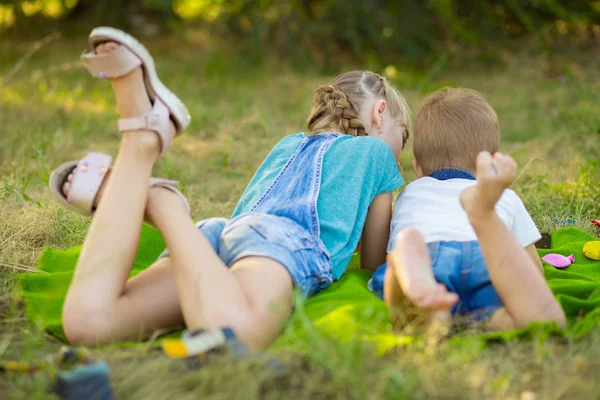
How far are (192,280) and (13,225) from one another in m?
1.33

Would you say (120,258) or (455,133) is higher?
(455,133)

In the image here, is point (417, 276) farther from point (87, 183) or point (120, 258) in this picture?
point (87, 183)

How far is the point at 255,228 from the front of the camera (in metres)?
2.23

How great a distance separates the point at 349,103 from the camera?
278 cm

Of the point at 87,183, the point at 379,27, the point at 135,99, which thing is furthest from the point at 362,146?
the point at 379,27

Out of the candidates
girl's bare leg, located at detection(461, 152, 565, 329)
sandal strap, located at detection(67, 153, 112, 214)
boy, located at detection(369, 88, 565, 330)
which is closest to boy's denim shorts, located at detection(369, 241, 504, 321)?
boy, located at detection(369, 88, 565, 330)

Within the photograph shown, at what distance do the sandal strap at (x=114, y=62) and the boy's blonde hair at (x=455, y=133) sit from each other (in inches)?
40.5

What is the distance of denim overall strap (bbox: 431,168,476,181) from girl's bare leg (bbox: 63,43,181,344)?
0.95 meters

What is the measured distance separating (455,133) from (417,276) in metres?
0.74

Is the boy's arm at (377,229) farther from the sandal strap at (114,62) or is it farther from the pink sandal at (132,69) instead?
the sandal strap at (114,62)

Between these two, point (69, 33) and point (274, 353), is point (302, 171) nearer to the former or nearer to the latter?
point (274, 353)

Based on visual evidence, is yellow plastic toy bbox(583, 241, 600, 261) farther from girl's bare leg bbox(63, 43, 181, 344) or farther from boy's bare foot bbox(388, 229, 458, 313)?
girl's bare leg bbox(63, 43, 181, 344)

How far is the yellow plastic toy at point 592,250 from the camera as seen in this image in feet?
9.07

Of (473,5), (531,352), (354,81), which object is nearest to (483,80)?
(473,5)
